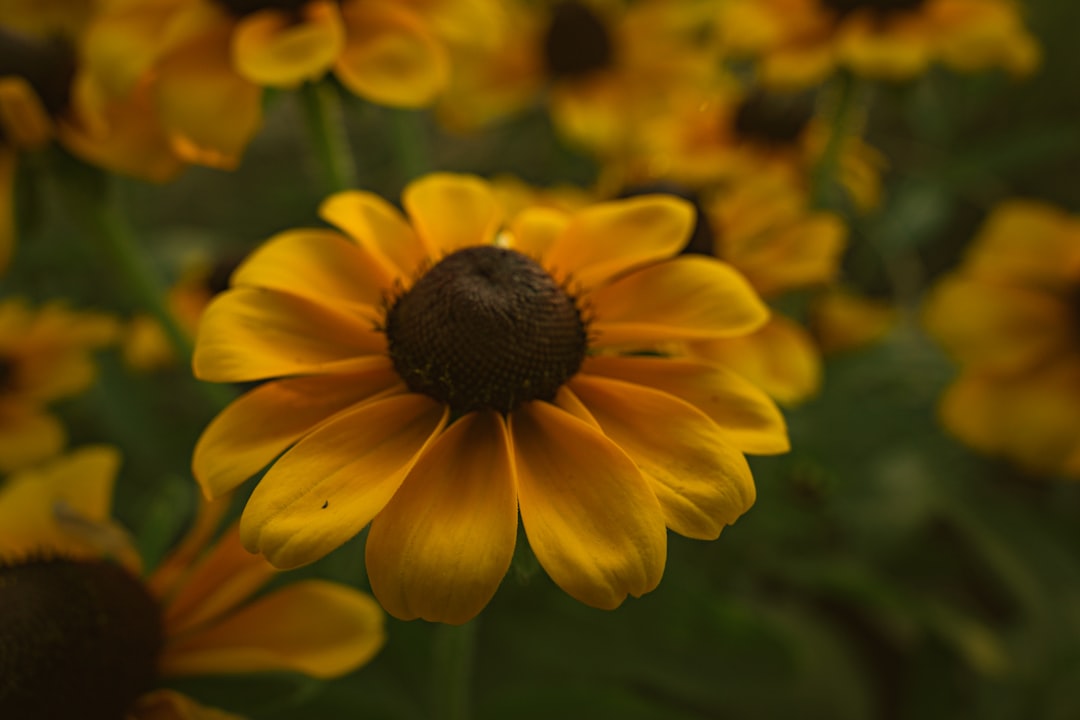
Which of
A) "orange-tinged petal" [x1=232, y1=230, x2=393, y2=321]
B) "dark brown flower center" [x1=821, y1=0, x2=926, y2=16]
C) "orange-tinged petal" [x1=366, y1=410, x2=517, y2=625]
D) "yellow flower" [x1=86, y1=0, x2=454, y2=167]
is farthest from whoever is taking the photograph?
"dark brown flower center" [x1=821, y1=0, x2=926, y2=16]

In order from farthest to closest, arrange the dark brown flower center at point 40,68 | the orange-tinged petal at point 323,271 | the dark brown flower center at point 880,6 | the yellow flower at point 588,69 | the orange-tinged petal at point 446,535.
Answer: the yellow flower at point 588,69 → the dark brown flower center at point 880,6 → the dark brown flower center at point 40,68 → the orange-tinged petal at point 323,271 → the orange-tinged petal at point 446,535

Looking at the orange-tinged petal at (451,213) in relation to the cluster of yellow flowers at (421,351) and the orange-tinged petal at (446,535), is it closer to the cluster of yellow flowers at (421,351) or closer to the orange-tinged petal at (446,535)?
the cluster of yellow flowers at (421,351)

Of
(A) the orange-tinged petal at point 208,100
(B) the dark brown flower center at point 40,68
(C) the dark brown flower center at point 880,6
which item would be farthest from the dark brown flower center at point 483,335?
(C) the dark brown flower center at point 880,6

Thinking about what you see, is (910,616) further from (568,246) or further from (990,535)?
(568,246)

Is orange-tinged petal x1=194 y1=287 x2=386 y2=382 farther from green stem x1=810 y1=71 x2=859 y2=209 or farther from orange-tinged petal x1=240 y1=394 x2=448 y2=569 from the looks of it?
green stem x1=810 y1=71 x2=859 y2=209

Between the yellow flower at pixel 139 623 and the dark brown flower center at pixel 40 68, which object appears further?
the dark brown flower center at pixel 40 68

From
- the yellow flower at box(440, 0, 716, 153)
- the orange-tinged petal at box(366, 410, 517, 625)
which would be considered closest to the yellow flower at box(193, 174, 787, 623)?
the orange-tinged petal at box(366, 410, 517, 625)

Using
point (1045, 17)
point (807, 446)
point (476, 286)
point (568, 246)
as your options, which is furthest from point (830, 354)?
point (1045, 17)
